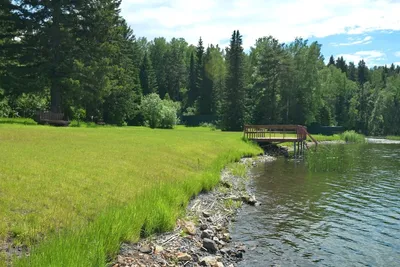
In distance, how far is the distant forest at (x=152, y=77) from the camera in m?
35.3

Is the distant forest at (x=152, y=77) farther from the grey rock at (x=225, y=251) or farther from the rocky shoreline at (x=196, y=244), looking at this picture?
the grey rock at (x=225, y=251)

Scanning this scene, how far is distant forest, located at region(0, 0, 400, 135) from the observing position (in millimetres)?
35281

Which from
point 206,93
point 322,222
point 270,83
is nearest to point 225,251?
point 322,222

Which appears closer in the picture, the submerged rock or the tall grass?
the submerged rock

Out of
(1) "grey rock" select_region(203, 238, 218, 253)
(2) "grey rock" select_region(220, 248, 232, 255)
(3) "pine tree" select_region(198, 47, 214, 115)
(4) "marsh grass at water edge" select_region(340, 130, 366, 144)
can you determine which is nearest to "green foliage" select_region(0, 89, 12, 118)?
(1) "grey rock" select_region(203, 238, 218, 253)

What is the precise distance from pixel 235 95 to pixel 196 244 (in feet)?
198

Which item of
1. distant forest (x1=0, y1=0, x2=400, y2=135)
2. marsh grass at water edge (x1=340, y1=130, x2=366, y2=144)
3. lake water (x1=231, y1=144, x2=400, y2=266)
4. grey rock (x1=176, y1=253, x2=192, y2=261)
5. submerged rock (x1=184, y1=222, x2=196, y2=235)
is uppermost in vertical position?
distant forest (x1=0, y1=0, x2=400, y2=135)

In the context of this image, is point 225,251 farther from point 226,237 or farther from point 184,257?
point 184,257

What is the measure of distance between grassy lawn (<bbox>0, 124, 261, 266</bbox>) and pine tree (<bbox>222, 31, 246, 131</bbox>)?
50.5 metres

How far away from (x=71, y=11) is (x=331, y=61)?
143 m

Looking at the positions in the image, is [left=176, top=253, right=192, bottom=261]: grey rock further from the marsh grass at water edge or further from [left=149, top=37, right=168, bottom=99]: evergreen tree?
[left=149, top=37, right=168, bottom=99]: evergreen tree

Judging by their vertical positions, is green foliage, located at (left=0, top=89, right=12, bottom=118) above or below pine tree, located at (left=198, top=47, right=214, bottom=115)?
below

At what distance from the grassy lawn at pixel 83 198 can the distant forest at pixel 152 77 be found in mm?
20577

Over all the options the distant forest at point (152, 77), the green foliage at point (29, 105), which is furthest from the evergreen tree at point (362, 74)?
the green foliage at point (29, 105)
